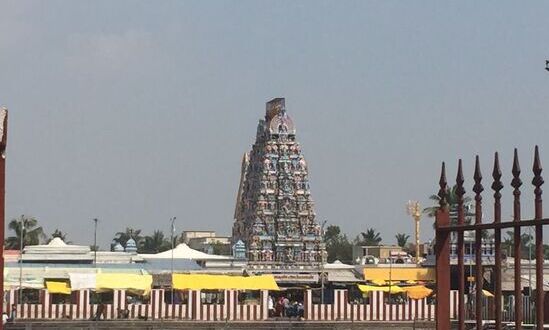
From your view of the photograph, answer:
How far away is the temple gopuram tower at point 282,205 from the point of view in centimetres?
7156

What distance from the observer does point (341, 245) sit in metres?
119

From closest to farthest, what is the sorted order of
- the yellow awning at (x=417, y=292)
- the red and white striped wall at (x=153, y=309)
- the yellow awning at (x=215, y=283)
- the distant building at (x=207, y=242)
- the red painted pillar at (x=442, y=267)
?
the red painted pillar at (x=442, y=267)
the red and white striped wall at (x=153, y=309)
the yellow awning at (x=215, y=283)
the yellow awning at (x=417, y=292)
the distant building at (x=207, y=242)

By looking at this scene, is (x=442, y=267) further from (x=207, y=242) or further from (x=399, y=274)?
(x=207, y=242)

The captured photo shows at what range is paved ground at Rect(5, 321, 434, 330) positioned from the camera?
1225 inches

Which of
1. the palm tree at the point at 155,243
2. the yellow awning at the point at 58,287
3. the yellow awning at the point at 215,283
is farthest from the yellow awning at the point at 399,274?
the palm tree at the point at 155,243

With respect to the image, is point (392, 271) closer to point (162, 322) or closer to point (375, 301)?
point (375, 301)

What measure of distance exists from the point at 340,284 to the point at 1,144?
1944 inches

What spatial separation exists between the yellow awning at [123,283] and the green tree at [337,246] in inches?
2545

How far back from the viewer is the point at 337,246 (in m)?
119

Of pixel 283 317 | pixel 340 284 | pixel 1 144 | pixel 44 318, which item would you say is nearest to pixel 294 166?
pixel 340 284

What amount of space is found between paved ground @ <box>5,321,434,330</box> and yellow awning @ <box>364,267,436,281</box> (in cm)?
1835

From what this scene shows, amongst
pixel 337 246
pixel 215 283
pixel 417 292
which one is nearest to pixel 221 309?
pixel 215 283

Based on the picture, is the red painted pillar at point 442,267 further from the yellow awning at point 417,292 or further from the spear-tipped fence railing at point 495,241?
the yellow awning at point 417,292

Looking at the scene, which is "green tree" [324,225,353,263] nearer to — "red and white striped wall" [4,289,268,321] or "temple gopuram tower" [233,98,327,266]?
"temple gopuram tower" [233,98,327,266]
